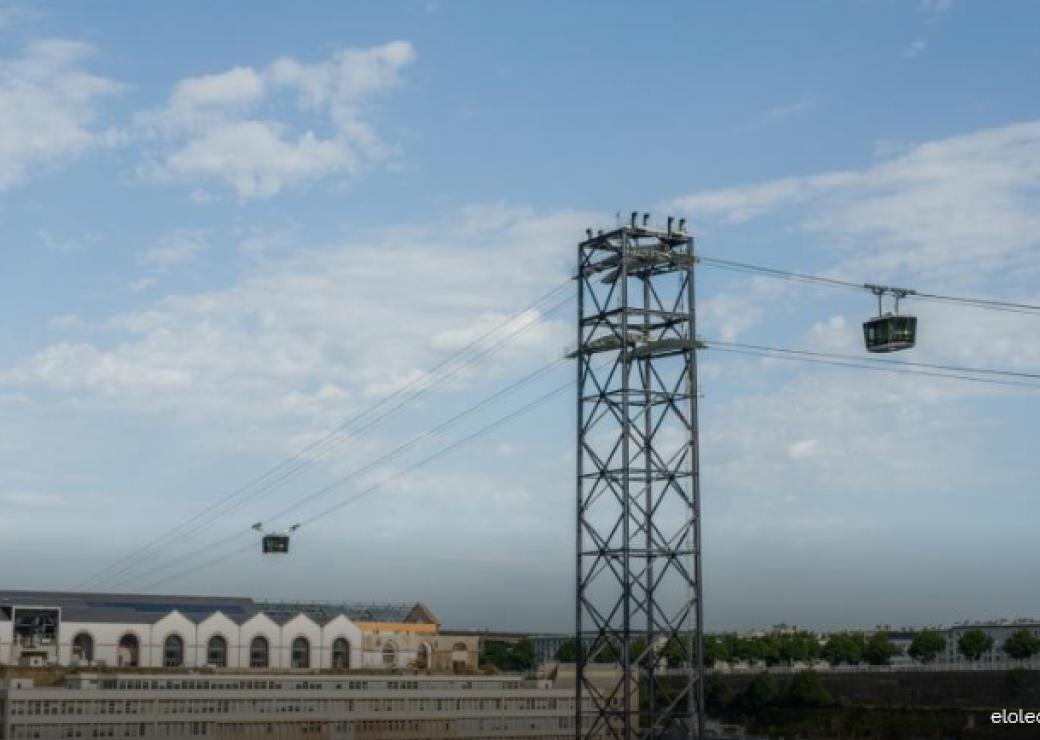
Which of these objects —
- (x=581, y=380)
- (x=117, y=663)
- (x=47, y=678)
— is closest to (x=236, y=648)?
(x=117, y=663)

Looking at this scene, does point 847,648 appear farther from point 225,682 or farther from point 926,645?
point 225,682

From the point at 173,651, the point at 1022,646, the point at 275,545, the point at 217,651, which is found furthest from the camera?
the point at 1022,646

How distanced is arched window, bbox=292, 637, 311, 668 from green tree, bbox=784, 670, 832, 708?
187 feet

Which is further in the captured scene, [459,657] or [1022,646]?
[1022,646]

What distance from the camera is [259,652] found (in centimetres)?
10606

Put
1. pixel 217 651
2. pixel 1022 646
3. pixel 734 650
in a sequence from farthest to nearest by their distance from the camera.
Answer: pixel 734 650 < pixel 1022 646 < pixel 217 651

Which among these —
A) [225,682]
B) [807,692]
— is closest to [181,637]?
[225,682]

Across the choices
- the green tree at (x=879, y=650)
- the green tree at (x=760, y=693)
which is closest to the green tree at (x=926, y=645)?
the green tree at (x=879, y=650)

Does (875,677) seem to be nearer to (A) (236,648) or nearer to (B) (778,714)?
(B) (778,714)

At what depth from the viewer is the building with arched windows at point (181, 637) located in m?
99.0

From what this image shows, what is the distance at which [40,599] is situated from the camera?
11319 cm

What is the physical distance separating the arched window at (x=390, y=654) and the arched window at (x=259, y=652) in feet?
52.0

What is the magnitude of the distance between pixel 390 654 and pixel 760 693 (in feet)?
148

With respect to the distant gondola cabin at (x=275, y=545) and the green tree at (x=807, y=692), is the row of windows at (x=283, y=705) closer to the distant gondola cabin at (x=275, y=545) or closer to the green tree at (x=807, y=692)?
the distant gondola cabin at (x=275, y=545)
